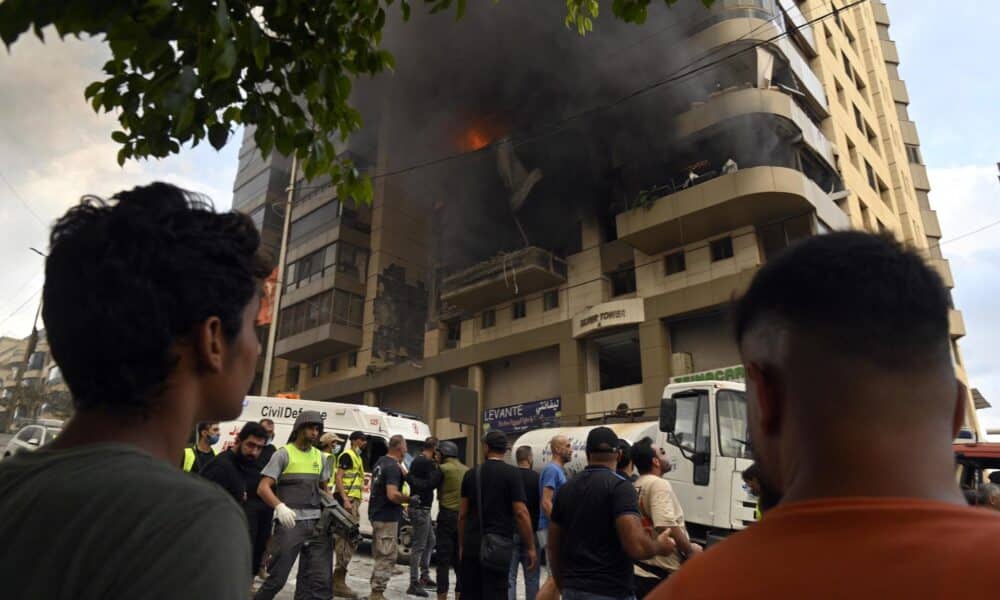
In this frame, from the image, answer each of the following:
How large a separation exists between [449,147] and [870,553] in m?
28.3

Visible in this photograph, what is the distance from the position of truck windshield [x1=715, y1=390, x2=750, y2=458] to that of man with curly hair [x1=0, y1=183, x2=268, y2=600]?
901cm

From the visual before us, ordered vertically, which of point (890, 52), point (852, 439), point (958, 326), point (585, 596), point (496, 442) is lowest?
point (585, 596)

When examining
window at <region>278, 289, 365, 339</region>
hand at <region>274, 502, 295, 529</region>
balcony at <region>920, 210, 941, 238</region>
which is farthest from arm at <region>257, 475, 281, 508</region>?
balcony at <region>920, 210, 941, 238</region>

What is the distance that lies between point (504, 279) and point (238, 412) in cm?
2150

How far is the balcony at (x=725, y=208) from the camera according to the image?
1708 centimetres

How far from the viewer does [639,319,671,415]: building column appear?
59.4 ft

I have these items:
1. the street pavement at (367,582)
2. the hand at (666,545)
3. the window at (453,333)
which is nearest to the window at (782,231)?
the street pavement at (367,582)

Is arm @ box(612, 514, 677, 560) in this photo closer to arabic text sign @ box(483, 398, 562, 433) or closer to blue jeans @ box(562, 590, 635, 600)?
blue jeans @ box(562, 590, 635, 600)

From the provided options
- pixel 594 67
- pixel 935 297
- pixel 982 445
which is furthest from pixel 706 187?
pixel 935 297

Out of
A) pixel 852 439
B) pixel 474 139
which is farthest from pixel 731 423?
pixel 474 139

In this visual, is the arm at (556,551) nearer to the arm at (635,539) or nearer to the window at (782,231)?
the arm at (635,539)

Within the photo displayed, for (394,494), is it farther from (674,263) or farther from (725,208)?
(674,263)

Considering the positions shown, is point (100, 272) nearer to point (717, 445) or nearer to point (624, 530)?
point (624, 530)

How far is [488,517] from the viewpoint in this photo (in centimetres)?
472
